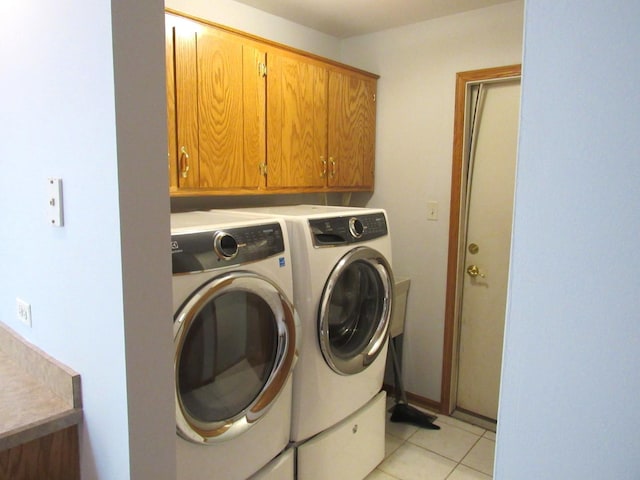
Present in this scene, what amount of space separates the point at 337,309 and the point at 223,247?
76cm

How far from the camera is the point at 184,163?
1837mm

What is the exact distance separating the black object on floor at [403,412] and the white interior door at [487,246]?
0.29 m

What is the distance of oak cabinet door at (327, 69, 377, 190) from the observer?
2.60 metres

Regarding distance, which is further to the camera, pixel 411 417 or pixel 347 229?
pixel 411 417

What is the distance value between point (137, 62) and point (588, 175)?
837mm

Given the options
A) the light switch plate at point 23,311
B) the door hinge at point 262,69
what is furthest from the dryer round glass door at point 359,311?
the light switch plate at point 23,311

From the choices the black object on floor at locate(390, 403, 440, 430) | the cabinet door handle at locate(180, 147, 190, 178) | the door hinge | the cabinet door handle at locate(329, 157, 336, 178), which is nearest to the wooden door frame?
the black object on floor at locate(390, 403, 440, 430)

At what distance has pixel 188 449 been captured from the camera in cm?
137

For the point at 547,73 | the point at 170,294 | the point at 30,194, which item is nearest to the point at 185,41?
the point at 30,194

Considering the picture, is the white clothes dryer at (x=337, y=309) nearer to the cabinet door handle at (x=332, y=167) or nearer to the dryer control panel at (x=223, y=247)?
the dryer control panel at (x=223, y=247)

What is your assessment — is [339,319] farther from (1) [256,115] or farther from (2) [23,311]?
(2) [23,311]

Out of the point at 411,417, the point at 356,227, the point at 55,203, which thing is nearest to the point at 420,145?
the point at 356,227

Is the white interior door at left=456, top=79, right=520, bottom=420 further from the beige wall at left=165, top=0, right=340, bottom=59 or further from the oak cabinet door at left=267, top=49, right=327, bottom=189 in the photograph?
the beige wall at left=165, top=0, right=340, bottom=59

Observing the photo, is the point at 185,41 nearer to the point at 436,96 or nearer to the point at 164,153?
the point at 164,153
